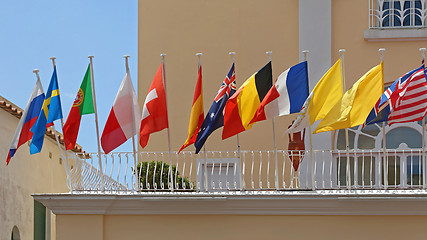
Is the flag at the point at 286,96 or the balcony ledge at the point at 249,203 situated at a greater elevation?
the flag at the point at 286,96

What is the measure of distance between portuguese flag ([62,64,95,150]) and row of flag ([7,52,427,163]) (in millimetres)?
16

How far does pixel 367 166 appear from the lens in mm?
22266

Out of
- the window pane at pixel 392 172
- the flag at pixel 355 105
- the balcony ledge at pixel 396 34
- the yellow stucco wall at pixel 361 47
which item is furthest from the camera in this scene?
the yellow stucco wall at pixel 361 47

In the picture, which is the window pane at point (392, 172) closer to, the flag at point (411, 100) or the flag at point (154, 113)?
the flag at point (411, 100)

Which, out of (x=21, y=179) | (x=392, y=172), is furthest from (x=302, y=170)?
(x=21, y=179)

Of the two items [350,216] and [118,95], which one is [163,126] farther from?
[350,216]

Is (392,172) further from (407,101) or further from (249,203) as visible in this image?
(249,203)

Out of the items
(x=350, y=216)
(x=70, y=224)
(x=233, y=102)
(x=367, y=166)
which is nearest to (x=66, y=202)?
(x=70, y=224)

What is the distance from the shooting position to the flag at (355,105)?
17953 mm

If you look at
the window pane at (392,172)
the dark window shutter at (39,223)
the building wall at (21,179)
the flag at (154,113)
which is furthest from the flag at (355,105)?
the dark window shutter at (39,223)

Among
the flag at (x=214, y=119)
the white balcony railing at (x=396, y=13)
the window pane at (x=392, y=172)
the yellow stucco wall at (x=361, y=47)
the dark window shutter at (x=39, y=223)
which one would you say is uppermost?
the white balcony railing at (x=396, y=13)

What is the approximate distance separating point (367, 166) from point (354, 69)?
77.3 inches

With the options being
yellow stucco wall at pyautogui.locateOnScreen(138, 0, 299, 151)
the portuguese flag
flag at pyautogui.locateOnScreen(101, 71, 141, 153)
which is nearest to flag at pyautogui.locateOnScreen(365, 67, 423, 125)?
flag at pyautogui.locateOnScreen(101, 71, 141, 153)

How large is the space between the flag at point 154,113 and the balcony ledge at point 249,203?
3.38 feet
